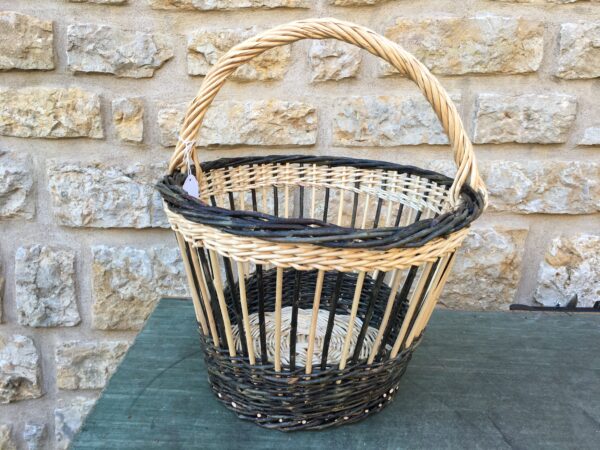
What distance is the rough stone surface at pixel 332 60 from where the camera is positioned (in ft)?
3.23

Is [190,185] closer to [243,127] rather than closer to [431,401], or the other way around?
[243,127]

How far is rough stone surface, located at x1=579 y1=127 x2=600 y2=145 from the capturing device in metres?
1.03

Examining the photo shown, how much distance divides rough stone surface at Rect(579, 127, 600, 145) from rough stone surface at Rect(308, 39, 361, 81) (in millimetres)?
490

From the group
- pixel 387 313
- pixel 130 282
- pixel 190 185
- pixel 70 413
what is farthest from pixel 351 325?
pixel 70 413

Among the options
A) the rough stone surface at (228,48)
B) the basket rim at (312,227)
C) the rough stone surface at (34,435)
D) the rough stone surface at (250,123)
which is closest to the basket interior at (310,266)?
the basket rim at (312,227)

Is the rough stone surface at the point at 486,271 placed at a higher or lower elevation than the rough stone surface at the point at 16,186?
lower

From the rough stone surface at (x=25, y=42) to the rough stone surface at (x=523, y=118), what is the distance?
0.85m

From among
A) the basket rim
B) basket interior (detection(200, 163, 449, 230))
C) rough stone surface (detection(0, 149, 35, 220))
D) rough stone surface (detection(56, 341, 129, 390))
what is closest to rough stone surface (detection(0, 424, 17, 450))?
rough stone surface (detection(56, 341, 129, 390))

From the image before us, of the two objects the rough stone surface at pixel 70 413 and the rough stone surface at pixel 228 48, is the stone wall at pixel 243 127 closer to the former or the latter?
the rough stone surface at pixel 228 48

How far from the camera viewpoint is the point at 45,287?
107cm

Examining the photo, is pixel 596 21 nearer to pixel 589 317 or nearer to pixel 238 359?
pixel 589 317

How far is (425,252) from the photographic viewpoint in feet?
1.85

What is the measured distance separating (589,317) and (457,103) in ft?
1.69

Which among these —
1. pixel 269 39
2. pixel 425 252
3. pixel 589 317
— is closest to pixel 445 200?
pixel 425 252
